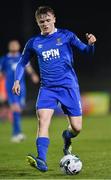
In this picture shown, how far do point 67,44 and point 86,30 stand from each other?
17344 millimetres

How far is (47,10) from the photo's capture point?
10172 millimetres

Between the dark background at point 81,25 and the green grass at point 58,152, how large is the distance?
5485 mm

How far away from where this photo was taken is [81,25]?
1092 inches

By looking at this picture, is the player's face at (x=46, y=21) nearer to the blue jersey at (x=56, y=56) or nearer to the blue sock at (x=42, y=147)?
the blue jersey at (x=56, y=56)

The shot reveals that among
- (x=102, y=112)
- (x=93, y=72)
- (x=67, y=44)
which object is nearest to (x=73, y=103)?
(x=67, y=44)

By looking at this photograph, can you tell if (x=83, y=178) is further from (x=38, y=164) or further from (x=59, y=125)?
(x=59, y=125)

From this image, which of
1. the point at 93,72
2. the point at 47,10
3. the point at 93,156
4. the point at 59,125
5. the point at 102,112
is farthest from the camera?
the point at 93,72

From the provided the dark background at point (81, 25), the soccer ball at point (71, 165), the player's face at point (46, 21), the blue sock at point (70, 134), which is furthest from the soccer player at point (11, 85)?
the dark background at point (81, 25)

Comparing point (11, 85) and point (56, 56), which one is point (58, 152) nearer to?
point (56, 56)

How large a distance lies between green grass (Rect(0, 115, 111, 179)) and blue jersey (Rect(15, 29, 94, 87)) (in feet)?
4.22

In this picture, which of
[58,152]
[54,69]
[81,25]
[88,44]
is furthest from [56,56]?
[81,25]

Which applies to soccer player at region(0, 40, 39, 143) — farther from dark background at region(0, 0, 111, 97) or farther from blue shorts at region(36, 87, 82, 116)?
dark background at region(0, 0, 111, 97)

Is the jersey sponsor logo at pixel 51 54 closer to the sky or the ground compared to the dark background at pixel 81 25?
closer to the sky

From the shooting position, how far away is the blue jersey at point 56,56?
406 inches
